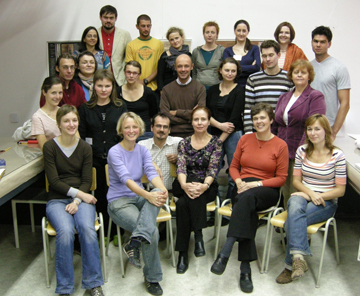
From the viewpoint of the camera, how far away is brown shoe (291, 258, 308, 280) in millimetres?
2366

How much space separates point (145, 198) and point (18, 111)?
297 cm

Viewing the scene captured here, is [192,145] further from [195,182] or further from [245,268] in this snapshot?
[245,268]

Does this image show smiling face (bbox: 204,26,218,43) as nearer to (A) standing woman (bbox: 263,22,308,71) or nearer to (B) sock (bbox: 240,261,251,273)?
(A) standing woman (bbox: 263,22,308,71)

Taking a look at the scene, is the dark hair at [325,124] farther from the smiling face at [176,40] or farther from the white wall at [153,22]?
the white wall at [153,22]

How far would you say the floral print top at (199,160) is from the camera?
2.97 meters

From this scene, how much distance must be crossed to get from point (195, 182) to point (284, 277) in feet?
3.04

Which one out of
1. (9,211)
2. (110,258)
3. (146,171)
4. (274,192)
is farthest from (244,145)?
(9,211)

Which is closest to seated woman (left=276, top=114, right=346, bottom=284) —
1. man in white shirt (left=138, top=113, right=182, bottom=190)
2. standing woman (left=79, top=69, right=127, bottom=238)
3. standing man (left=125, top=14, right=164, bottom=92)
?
man in white shirt (left=138, top=113, right=182, bottom=190)

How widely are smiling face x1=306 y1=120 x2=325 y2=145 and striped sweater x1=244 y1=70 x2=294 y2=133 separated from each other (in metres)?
0.55

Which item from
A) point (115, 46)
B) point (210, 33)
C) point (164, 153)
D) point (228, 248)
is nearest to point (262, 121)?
point (164, 153)

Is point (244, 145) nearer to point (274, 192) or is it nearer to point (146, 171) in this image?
point (274, 192)

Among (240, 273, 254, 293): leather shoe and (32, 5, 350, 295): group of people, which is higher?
(32, 5, 350, 295): group of people

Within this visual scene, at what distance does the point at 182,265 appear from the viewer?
2744 mm

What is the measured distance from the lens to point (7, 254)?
10.0 ft
